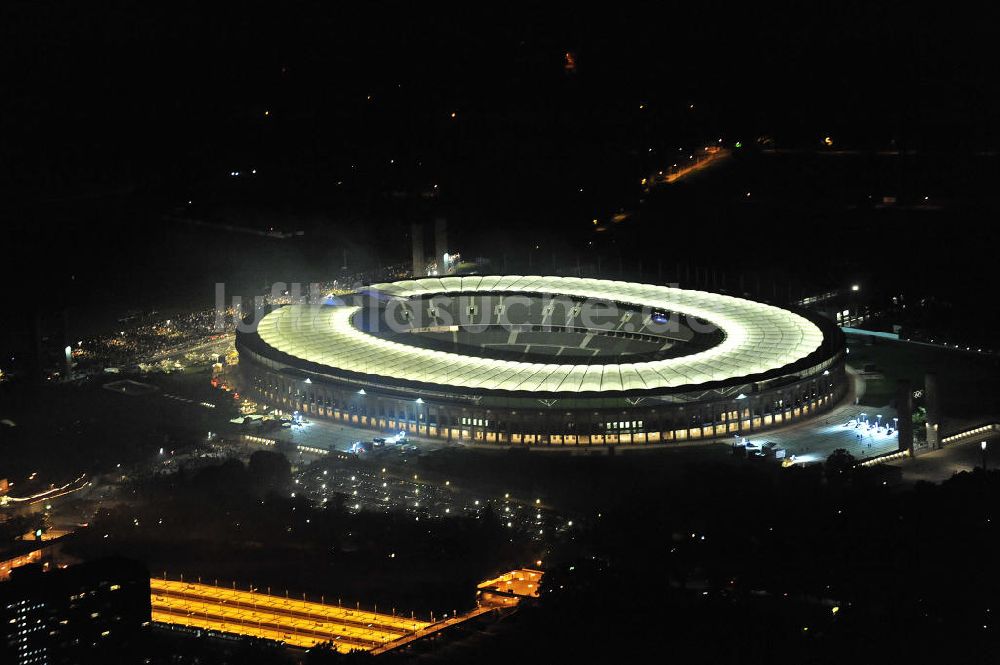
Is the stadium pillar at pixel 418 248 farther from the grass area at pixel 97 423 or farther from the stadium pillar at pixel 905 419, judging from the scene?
the stadium pillar at pixel 905 419

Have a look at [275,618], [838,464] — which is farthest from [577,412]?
[275,618]

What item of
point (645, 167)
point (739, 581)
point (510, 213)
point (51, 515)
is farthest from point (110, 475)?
point (645, 167)

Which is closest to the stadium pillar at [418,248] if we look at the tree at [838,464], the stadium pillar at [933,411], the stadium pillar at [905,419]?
the stadium pillar at [933,411]

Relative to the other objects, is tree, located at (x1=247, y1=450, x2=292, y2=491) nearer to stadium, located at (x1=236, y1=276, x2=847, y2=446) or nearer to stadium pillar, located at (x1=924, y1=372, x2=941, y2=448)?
stadium, located at (x1=236, y1=276, x2=847, y2=446)

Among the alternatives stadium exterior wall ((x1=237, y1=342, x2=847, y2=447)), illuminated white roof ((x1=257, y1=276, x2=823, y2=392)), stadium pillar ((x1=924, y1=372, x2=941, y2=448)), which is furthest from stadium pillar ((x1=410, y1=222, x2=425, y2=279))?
stadium pillar ((x1=924, y1=372, x2=941, y2=448))

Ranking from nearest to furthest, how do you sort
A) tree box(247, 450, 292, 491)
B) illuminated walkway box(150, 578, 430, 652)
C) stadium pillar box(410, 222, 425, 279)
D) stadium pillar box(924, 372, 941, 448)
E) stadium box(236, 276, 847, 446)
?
illuminated walkway box(150, 578, 430, 652) < tree box(247, 450, 292, 491) < stadium pillar box(924, 372, 941, 448) < stadium box(236, 276, 847, 446) < stadium pillar box(410, 222, 425, 279)

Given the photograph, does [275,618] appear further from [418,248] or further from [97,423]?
[418,248]

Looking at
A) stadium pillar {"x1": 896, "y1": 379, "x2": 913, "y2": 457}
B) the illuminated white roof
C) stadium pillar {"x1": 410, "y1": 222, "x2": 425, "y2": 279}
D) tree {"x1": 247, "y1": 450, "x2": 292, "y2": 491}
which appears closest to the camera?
tree {"x1": 247, "y1": 450, "x2": 292, "y2": 491}
